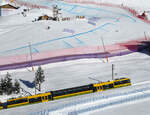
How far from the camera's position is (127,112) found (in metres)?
19.0

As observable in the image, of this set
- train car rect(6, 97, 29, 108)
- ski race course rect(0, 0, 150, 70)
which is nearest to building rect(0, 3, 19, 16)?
ski race course rect(0, 0, 150, 70)

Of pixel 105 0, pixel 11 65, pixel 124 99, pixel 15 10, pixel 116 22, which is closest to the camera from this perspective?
pixel 124 99

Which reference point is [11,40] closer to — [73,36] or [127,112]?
[73,36]

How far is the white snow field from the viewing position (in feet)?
65.7

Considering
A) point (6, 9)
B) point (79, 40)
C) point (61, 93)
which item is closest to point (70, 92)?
point (61, 93)

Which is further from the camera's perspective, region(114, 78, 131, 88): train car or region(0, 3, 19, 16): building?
region(0, 3, 19, 16): building

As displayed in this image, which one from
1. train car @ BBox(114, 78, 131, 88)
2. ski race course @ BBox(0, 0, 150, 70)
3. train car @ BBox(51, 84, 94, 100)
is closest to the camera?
train car @ BBox(51, 84, 94, 100)

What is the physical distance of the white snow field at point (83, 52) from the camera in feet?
65.7

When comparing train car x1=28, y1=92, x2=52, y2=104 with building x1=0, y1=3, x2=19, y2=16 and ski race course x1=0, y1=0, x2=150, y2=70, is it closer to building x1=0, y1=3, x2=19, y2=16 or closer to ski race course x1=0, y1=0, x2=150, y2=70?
ski race course x1=0, y1=0, x2=150, y2=70

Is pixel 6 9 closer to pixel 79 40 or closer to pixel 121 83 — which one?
pixel 79 40

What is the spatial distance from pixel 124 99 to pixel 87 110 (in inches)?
165

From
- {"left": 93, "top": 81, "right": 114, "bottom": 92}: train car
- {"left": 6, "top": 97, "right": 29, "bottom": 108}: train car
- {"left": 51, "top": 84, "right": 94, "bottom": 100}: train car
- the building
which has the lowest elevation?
{"left": 6, "top": 97, "right": 29, "bottom": 108}: train car

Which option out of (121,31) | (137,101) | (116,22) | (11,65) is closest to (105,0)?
(116,22)

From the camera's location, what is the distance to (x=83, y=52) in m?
37.9
